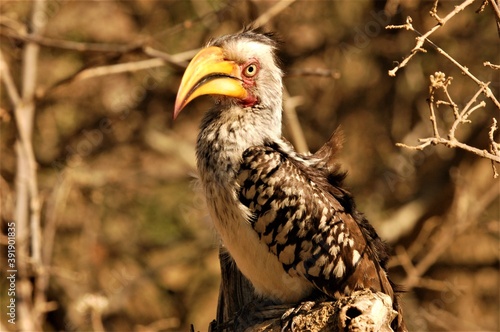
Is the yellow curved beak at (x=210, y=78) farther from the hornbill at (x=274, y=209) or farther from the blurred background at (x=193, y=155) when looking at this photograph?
the blurred background at (x=193, y=155)

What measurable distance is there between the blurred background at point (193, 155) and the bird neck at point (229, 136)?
3.03 m

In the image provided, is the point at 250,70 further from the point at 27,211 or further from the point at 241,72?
the point at 27,211

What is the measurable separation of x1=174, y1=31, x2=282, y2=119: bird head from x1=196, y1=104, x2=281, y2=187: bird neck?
59 mm

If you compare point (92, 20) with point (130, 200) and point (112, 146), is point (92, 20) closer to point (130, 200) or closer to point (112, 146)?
point (112, 146)

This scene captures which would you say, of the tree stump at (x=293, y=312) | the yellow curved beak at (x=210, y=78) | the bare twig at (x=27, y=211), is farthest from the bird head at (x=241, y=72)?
the bare twig at (x=27, y=211)

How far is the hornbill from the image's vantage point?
371 cm

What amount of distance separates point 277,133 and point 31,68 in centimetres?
280

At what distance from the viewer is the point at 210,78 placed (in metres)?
4.02

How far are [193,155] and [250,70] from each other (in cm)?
392

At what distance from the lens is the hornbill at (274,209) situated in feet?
12.2

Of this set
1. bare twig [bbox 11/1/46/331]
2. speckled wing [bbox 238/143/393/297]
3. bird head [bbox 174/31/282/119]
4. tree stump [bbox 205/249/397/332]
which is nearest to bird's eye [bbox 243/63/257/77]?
bird head [bbox 174/31/282/119]

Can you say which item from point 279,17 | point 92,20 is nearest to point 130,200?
point 92,20

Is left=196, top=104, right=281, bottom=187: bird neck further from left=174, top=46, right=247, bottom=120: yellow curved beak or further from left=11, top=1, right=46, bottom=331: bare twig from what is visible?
left=11, top=1, right=46, bottom=331: bare twig

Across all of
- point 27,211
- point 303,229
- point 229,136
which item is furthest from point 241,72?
point 27,211
